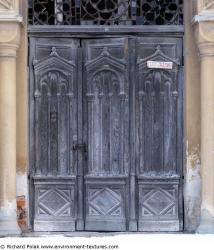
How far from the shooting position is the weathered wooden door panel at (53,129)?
34.0 ft

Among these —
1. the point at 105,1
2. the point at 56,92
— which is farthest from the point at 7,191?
the point at 105,1

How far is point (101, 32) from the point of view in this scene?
1037 cm

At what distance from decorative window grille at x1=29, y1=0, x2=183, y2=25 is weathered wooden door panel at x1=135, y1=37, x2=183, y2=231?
1.37ft

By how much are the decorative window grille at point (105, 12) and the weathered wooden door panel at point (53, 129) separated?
370 millimetres

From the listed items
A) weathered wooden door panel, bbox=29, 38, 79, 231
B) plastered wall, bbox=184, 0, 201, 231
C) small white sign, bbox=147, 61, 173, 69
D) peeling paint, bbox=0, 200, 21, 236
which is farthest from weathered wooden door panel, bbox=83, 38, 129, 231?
peeling paint, bbox=0, 200, 21, 236

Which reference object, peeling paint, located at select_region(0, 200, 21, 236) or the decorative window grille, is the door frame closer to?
the decorative window grille

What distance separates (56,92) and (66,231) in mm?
1736

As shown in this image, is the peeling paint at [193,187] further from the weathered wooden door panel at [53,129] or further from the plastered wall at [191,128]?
the weathered wooden door panel at [53,129]

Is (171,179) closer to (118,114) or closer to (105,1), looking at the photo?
(118,114)

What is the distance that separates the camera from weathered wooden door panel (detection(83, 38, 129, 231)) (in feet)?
34.0

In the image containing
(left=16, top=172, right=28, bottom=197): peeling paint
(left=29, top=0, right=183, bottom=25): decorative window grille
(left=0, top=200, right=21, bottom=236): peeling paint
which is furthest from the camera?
(left=29, top=0, right=183, bottom=25): decorative window grille

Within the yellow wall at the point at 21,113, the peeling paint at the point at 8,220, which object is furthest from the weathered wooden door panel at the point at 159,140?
the peeling paint at the point at 8,220

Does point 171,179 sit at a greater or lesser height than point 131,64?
lesser

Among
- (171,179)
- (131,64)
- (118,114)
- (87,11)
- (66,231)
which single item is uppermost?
(87,11)
